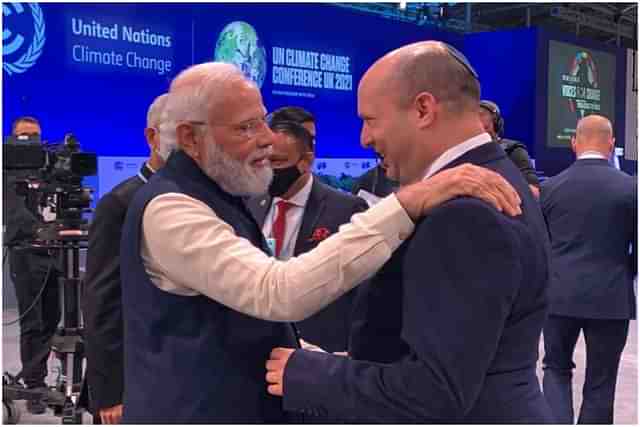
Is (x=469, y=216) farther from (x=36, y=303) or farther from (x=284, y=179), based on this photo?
(x=36, y=303)

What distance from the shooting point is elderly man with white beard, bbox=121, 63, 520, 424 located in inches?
52.4

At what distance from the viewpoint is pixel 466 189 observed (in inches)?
46.2

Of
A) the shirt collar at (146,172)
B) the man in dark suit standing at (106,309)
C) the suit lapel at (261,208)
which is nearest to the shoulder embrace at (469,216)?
the man in dark suit standing at (106,309)

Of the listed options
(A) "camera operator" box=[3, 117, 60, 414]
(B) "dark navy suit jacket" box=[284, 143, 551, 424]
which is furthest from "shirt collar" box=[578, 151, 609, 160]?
(A) "camera operator" box=[3, 117, 60, 414]

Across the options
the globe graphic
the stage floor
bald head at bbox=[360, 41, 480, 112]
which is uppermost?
the globe graphic

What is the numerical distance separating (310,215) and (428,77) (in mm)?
1479

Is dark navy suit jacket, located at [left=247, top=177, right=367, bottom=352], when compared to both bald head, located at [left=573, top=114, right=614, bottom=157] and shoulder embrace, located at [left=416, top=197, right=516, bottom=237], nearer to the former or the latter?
shoulder embrace, located at [left=416, top=197, right=516, bottom=237]

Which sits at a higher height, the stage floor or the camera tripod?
the camera tripod

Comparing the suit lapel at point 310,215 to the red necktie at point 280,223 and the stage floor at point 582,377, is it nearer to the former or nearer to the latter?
the red necktie at point 280,223

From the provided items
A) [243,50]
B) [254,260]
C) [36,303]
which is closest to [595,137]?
[254,260]

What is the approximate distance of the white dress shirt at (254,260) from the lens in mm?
1301

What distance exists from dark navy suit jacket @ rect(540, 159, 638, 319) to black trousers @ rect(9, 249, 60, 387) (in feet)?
9.02

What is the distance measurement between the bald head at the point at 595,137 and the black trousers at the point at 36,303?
2.90 metres

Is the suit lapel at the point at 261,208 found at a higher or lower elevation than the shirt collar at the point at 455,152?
lower
